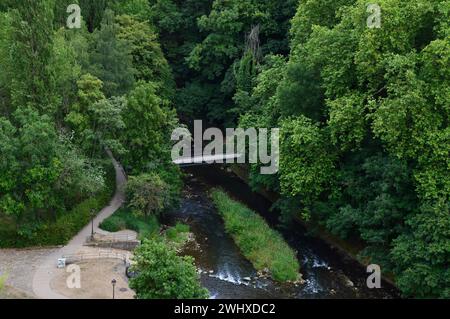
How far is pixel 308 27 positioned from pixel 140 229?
17710 mm

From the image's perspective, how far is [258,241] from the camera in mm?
38219

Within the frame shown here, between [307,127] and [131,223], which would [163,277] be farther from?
[307,127]

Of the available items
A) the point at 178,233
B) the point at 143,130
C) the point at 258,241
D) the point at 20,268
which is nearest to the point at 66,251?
the point at 20,268

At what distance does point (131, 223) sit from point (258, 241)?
28.2ft

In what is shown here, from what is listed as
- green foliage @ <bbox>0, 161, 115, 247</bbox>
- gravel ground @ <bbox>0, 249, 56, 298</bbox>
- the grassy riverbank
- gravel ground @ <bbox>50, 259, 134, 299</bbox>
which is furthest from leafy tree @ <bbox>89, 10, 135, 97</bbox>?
gravel ground @ <bbox>50, 259, 134, 299</bbox>

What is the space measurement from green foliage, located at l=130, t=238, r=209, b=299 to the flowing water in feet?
21.9

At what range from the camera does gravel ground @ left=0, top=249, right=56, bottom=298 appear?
29891 millimetres

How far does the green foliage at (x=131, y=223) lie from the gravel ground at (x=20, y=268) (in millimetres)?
4608

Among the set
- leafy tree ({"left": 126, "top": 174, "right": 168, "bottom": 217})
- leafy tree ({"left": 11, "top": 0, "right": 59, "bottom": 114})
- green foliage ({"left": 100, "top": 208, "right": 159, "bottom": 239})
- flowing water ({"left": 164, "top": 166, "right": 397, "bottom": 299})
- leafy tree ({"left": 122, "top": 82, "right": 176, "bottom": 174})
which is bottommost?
flowing water ({"left": 164, "top": 166, "right": 397, "bottom": 299})

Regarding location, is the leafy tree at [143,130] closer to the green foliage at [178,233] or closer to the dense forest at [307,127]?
the dense forest at [307,127]

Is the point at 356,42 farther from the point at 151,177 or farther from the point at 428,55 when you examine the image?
the point at 151,177

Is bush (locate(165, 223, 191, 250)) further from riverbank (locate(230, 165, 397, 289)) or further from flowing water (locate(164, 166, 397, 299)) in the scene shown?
riverbank (locate(230, 165, 397, 289))

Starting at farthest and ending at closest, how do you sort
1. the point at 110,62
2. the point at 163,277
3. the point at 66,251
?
the point at 110,62 → the point at 66,251 → the point at 163,277

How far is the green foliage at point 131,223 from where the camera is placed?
1535 inches
